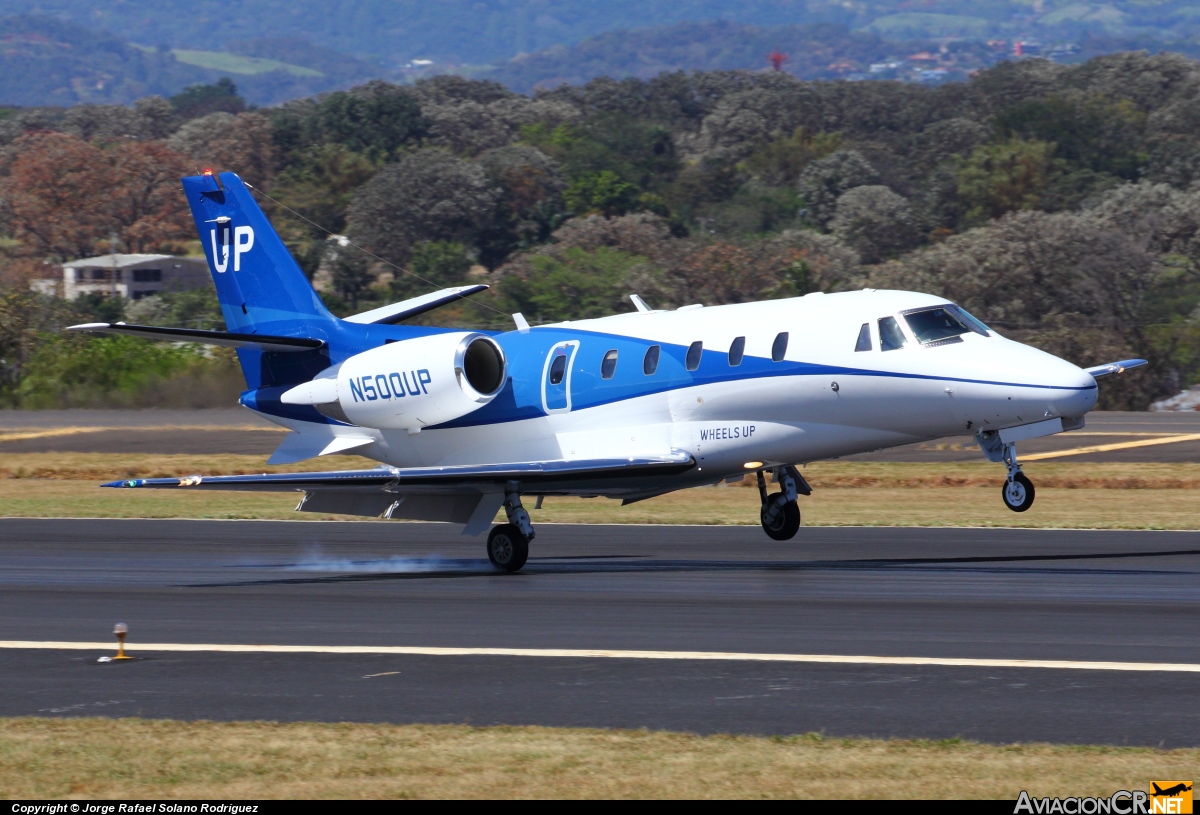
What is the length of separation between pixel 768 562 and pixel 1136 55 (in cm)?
15181

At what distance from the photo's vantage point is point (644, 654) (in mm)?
13898

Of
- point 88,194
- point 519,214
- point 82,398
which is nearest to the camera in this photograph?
point 82,398

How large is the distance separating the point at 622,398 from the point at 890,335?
3574mm

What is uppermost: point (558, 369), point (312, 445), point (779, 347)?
point (779, 347)

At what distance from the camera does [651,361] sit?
2047 cm

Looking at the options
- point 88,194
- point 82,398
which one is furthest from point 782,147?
point 82,398

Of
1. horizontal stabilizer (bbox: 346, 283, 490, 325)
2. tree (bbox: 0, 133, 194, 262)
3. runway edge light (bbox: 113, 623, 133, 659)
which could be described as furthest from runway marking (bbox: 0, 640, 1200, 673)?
tree (bbox: 0, 133, 194, 262)

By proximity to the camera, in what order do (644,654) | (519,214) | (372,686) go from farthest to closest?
(519,214) → (644,654) → (372,686)

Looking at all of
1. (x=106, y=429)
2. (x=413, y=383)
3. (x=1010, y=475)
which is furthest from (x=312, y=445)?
(x=106, y=429)

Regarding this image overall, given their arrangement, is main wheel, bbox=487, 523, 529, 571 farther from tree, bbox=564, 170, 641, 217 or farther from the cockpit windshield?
tree, bbox=564, 170, 641, 217

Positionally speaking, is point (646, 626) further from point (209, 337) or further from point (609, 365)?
point (209, 337)

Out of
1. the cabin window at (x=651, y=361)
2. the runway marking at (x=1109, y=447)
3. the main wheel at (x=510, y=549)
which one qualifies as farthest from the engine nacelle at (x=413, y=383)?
the runway marking at (x=1109, y=447)

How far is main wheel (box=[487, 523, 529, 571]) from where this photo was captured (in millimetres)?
20484

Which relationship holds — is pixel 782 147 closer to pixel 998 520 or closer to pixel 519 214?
pixel 519 214
